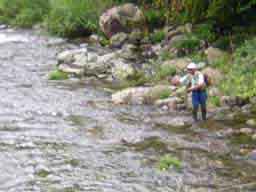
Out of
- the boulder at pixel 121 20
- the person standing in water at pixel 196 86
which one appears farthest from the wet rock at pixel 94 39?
the person standing in water at pixel 196 86

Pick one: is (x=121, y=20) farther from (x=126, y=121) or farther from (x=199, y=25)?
(x=126, y=121)

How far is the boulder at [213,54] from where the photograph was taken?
64.5 feet

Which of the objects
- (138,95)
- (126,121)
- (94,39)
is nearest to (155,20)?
(94,39)

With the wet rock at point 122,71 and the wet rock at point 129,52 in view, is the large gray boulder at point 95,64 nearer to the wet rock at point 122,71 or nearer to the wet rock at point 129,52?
the wet rock at point 122,71

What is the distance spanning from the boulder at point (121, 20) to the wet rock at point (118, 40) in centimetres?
32

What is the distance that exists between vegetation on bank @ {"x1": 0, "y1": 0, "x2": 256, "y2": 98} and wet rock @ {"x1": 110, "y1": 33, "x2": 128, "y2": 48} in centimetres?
58

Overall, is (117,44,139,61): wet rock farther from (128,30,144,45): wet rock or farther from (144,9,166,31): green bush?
(144,9,166,31): green bush

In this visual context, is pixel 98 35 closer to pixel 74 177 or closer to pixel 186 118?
pixel 186 118

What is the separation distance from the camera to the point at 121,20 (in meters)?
26.2

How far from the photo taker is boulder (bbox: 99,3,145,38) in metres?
26.1

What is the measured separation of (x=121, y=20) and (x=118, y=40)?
1.14 m

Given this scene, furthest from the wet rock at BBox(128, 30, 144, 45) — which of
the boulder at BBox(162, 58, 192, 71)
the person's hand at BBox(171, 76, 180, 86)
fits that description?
the person's hand at BBox(171, 76, 180, 86)

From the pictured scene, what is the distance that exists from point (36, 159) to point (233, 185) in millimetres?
4374

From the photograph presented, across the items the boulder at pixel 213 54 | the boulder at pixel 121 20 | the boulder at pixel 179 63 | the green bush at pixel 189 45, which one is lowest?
the boulder at pixel 179 63
